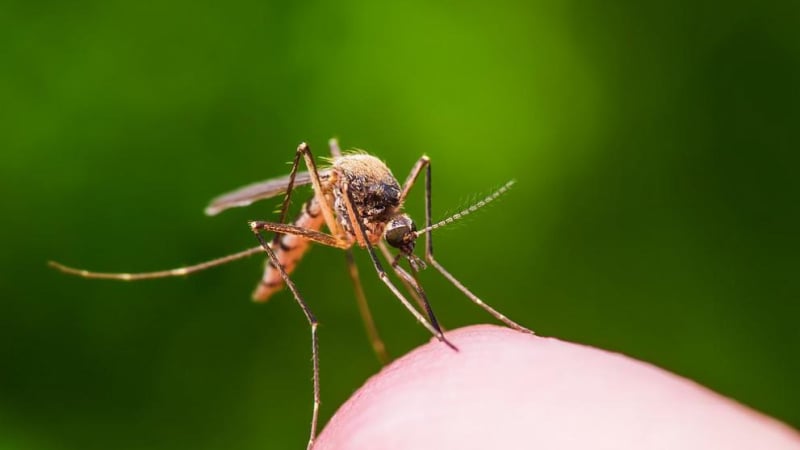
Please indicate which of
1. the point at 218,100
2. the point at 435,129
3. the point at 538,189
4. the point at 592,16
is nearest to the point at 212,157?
the point at 218,100

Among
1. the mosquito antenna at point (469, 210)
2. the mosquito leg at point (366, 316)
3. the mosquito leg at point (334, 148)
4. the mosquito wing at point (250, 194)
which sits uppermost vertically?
the mosquito leg at point (334, 148)

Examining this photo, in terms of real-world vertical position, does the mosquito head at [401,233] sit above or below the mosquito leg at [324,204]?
below

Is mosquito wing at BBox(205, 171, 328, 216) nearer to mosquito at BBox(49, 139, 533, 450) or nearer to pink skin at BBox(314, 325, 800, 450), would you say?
mosquito at BBox(49, 139, 533, 450)

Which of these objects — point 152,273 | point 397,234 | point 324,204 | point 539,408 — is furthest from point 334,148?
point 539,408

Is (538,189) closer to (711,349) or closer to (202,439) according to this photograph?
(711,349)

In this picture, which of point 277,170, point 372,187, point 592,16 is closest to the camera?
point 372,187

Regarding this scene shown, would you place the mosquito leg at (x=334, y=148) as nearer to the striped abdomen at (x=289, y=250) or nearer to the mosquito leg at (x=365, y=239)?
A: the striped abdomen at (x=289, y=250)

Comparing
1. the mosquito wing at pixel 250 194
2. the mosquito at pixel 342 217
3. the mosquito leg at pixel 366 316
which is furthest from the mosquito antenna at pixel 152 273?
the mosquito leg at pixel 366 316
